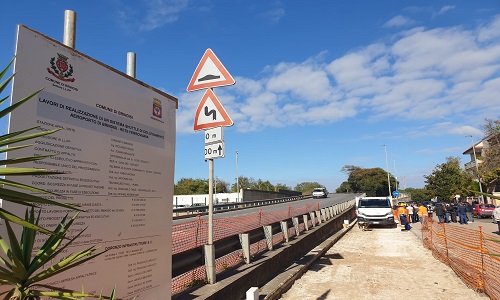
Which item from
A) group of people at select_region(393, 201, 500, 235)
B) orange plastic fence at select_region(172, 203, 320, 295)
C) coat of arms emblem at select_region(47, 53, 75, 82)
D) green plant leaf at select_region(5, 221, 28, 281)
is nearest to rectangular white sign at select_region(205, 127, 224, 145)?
orange plastic fence at select_region(172, 203, 320, 295)

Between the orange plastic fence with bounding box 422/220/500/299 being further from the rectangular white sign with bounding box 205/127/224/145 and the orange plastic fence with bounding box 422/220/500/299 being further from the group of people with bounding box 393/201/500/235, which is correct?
the group of people with bounding box 393/201/500/235

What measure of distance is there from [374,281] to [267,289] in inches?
113

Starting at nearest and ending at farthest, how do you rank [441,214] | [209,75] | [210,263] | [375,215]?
[210,263] < [209,75] < [375,215] < [441,214]

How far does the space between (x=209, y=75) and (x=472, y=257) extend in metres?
7.47

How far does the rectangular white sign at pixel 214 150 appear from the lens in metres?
5.50

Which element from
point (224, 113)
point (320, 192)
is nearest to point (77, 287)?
point (224, 113)

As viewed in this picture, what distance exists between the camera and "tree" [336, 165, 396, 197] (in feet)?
327

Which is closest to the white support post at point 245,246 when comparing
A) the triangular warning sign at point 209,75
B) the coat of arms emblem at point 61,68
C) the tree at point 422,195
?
the triangular warning sign at point 209,75

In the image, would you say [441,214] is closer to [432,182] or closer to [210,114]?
[210,114]

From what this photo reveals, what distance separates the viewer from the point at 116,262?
9.53 ft

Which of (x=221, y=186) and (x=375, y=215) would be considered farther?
(x=221, y=186)

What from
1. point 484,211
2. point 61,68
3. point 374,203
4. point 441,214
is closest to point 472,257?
point 61,68

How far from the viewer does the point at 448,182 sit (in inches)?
2125

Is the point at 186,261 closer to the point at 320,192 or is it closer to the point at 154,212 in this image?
the point at 154,212
